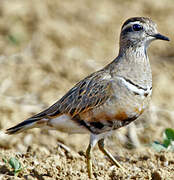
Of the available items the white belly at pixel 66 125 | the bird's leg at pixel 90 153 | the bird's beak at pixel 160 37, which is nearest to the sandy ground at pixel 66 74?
the bird's leg at pixel 90 153

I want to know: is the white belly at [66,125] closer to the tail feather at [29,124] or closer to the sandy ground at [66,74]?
the tail feather at [29,124]

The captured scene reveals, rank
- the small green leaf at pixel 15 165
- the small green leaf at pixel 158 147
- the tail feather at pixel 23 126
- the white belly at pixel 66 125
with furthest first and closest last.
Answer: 1. the small green leaf at pixel 158 147
2. the tail feather at pixel 23 126
3. the white belly at pixel 66 125
4. the small green leaf at pixel 15 165

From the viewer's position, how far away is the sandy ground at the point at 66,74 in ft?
18.1

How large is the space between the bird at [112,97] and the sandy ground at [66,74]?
41cm

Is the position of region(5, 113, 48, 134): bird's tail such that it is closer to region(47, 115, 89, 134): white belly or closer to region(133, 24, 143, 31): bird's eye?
region(47, 115, 89, 134): white belly

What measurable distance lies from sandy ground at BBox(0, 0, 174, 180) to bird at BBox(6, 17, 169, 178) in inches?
16.3

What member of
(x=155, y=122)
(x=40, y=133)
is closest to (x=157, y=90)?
(x=155, y=122)

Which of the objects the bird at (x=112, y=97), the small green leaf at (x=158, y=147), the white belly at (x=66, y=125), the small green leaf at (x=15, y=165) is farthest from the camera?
→ the small green leaf at (x=158, y=147)

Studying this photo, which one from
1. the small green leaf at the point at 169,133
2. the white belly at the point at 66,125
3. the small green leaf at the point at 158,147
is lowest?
the small green leaf at the point at 158,147

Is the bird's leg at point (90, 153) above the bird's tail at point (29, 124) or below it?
below

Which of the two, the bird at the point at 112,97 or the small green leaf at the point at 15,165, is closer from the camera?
the small green leaf at the point at 15,165

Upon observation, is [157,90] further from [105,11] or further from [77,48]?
[105,11]

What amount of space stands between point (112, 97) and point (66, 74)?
3.87 m

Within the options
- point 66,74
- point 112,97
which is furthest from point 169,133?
point 66,74
